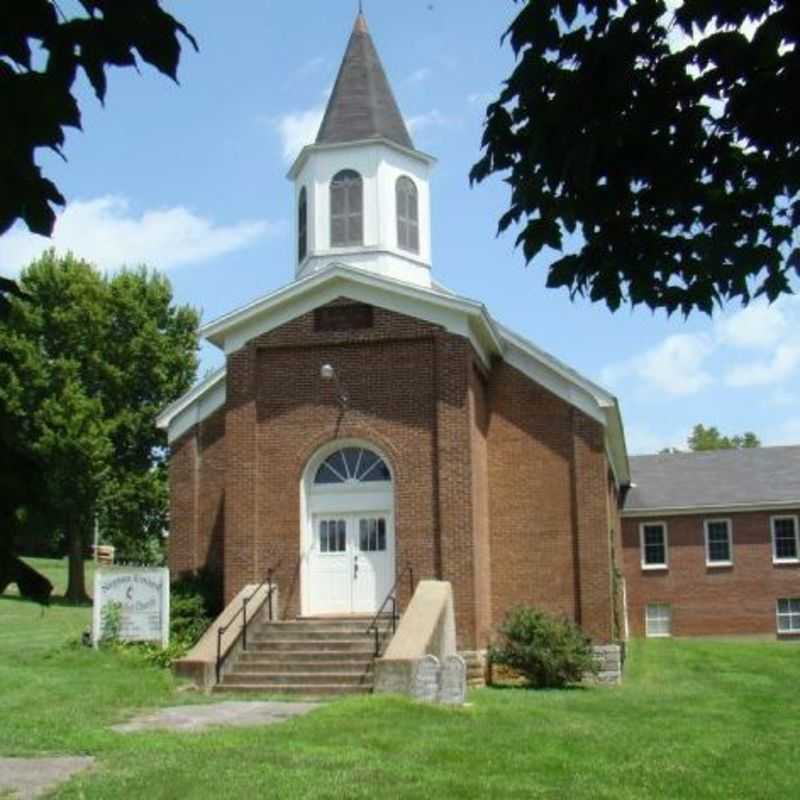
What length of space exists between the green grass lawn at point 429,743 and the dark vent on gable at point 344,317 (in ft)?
23.5

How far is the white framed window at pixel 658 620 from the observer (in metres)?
38.2

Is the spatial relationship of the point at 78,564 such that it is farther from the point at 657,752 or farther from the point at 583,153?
the point at 583,153

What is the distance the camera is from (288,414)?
22.5 meters

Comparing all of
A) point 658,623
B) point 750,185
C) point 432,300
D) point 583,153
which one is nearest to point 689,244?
point 750,185

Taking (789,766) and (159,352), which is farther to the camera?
(159,352)

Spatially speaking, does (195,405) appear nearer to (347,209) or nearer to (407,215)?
(347,209)

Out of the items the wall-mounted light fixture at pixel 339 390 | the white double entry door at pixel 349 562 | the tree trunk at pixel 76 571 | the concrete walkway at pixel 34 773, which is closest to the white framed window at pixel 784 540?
the white double entry door at pixel 349 562

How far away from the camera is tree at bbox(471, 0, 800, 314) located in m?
5.90

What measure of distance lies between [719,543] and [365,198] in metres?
19.5

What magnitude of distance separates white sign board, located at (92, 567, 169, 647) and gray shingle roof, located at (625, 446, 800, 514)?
2194cm

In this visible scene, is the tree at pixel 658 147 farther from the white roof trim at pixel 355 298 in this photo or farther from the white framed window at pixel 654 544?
the white framed window at pixel 654 544

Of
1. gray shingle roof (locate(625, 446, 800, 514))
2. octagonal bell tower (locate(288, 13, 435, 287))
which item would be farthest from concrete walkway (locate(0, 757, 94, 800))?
gray shingle roof (locate(625, 446, 800, 514))

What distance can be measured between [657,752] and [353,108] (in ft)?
60.0

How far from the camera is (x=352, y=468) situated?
2261 cm
